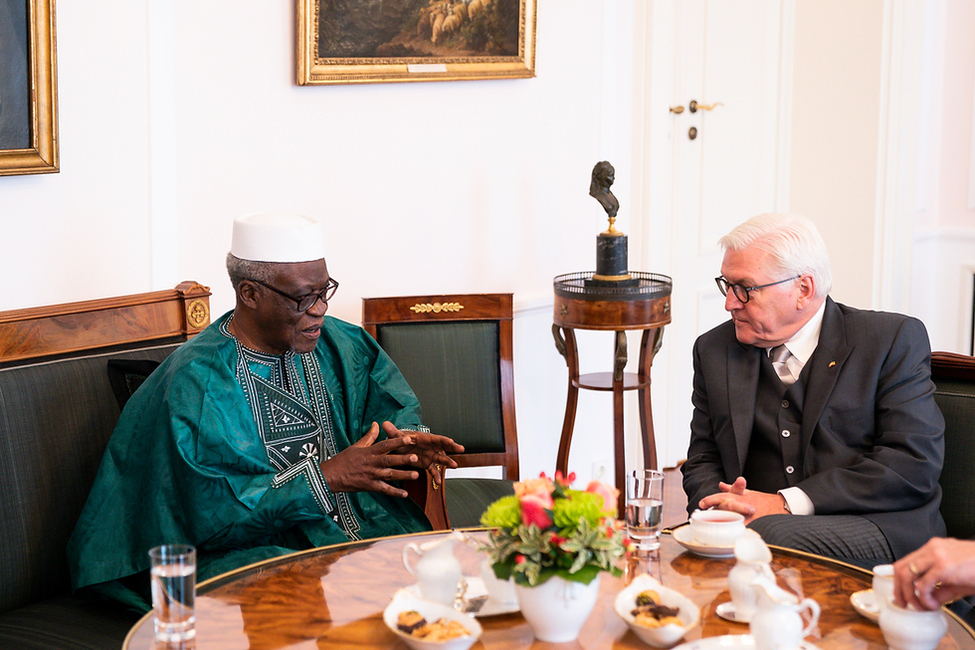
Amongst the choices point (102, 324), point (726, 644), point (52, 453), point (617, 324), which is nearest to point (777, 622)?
point (726, 644)

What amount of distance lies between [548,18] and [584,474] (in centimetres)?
206

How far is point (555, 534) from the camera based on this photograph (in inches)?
69.9

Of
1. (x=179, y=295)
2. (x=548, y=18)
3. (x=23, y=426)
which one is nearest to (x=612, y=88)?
(x=548, y=18)

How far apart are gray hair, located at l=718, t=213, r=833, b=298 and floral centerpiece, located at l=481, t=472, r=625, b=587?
1.43 metres

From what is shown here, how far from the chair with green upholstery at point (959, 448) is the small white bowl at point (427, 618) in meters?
1.67

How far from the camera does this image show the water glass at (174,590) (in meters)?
1.79

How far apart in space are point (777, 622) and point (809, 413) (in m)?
1.30

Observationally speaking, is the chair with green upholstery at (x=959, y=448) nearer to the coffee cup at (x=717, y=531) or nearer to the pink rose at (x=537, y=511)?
the coffee cup at (x=717, y=531)

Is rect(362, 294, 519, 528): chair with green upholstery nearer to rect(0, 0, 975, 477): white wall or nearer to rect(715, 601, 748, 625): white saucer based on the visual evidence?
rect(0, 0, 975, 477): white wall

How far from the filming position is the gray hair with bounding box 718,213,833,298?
305 centimetres

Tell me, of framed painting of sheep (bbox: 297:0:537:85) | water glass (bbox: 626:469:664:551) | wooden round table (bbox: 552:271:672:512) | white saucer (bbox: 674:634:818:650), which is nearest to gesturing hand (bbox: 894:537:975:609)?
white saucer (bbox: 674:634:818:650)

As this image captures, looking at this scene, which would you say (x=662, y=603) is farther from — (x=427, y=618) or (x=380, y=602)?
(x=380, y=602)

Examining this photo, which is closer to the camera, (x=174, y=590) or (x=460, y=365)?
(x=174, y=590)

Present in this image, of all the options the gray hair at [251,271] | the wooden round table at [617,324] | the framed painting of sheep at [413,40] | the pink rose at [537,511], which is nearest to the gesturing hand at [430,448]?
the gray hair at [251,271]
